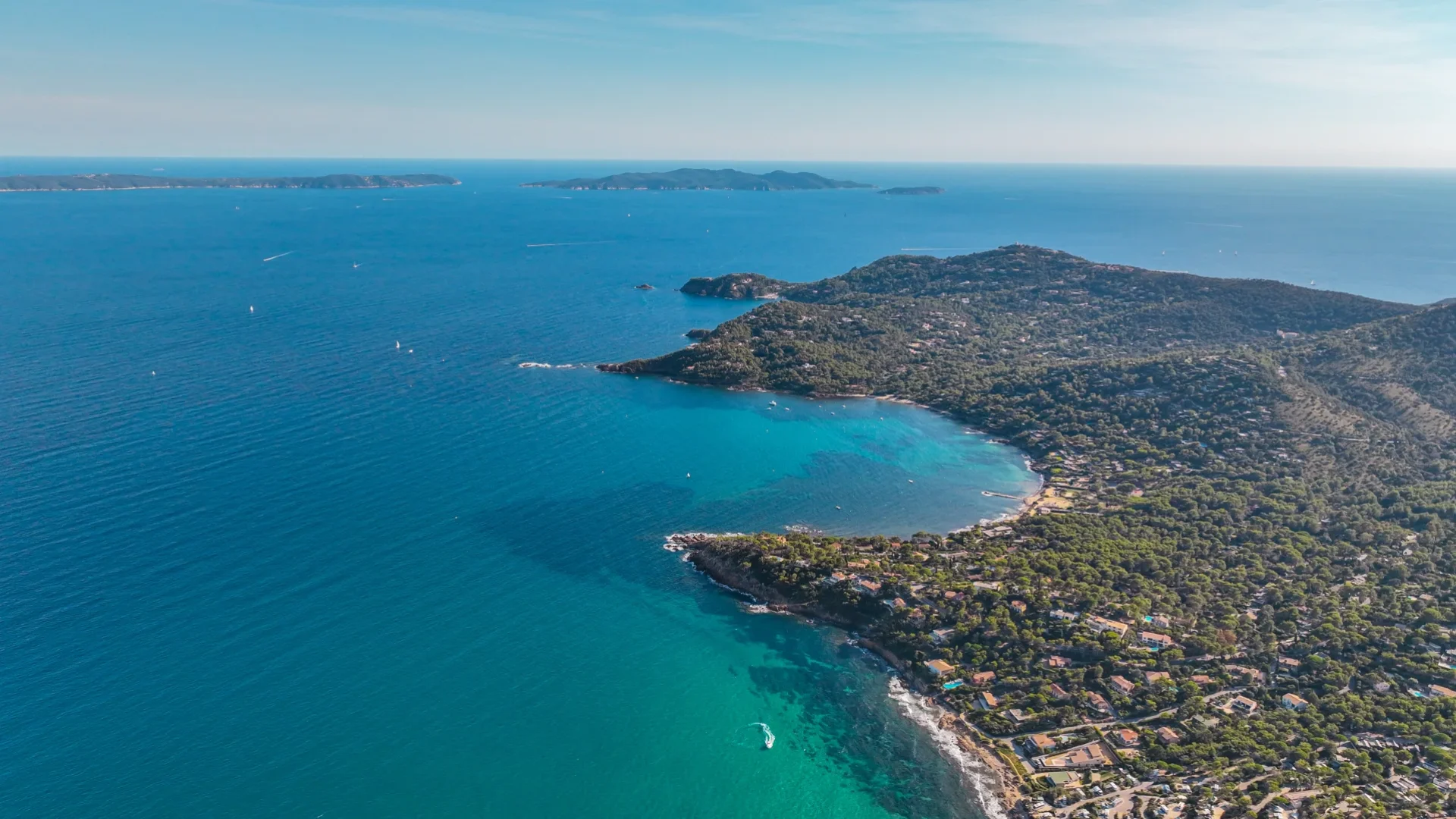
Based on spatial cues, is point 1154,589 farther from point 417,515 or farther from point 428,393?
point 428,393

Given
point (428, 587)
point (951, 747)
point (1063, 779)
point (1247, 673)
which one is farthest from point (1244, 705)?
point (428, 587)

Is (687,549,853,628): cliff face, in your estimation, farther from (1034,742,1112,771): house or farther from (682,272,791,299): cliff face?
(682,272,791,299): cliff face

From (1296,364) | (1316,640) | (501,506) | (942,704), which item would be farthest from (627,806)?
(1296,364)

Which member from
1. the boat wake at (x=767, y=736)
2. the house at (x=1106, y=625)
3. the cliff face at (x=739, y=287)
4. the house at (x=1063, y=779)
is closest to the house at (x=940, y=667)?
the house at (x=1063, y=779)

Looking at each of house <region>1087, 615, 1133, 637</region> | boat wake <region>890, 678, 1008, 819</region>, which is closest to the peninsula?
house <region>1087, 615, 1133, 637</region>

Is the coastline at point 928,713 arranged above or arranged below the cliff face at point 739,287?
below

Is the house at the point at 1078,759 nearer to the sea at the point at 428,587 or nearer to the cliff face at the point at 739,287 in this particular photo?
the sea at the point at 428,587
